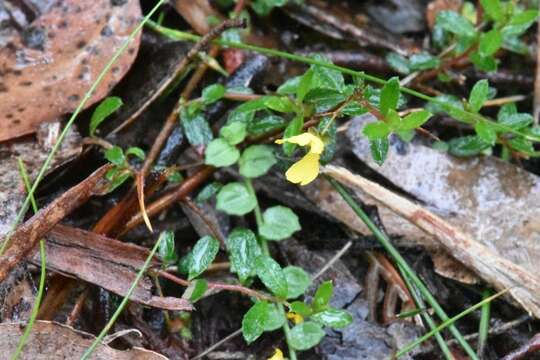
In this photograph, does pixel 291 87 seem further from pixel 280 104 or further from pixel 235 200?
pixel 235 200

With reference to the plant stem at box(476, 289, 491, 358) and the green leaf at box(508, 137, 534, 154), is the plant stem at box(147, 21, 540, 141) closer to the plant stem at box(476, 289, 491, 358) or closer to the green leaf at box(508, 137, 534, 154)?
the green leaf at box(508, 137, 534, 154)

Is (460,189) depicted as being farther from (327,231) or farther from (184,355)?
(184,355)

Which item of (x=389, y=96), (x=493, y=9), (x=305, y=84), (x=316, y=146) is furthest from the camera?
(x=493, y=9)

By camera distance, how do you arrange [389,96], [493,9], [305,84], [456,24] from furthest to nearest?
[456,24] → [493,9] → [305,84] → [389,96]

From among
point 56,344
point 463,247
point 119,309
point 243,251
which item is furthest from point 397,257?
point 56,344

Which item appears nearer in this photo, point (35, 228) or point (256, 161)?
point (35, 228)

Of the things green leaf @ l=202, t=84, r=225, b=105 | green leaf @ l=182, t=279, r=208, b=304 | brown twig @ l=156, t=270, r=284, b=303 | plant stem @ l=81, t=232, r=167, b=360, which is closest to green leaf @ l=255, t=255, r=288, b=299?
brown twig @ l=156, t=270, r=284, b=303

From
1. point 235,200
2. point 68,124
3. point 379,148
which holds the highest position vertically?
point 68,124

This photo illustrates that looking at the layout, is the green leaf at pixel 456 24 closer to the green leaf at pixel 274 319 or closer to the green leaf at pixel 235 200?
the green leaf at pixel 235 200

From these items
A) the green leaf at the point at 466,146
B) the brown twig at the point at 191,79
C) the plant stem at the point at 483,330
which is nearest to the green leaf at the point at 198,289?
the brown twig at the point at 191,79
